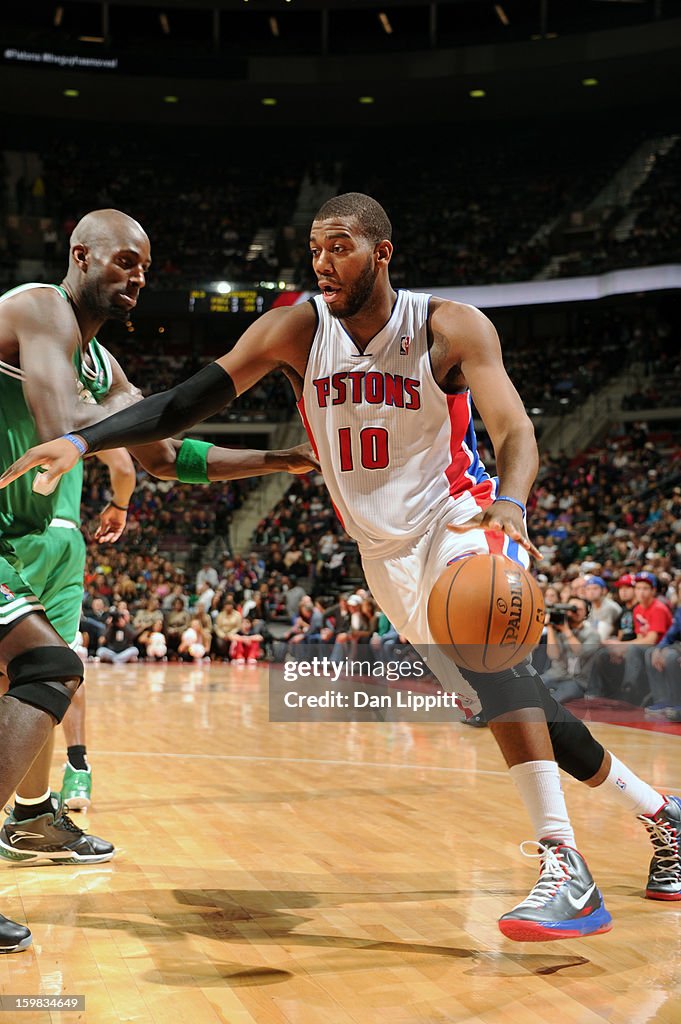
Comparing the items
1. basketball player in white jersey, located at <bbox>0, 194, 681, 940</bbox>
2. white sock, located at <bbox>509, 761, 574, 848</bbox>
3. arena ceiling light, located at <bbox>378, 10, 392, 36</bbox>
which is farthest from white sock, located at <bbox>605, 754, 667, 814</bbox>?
arena ceiling light, located at <bbox>378, 10, 392, 36</bbox>

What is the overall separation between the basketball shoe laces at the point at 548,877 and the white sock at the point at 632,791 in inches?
24.4

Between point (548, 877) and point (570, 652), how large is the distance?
7.08m

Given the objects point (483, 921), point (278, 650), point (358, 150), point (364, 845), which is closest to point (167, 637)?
point (278, 650)

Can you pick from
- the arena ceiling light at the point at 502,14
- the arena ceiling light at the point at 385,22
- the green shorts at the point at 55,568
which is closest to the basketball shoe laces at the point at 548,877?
the green shorts at the point at 55,568

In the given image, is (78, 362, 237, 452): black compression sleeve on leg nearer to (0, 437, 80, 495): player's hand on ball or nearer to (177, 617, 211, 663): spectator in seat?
(0, 437, 80, 495): player's hand on ball

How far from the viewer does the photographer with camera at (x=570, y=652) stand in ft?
32.0

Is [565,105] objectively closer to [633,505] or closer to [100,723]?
[633,505]

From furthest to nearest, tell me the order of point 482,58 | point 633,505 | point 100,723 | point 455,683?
1. point 482,58
2. point 633,505
3. point 100,723
4. point 455,683

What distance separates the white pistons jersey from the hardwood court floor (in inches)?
48.2

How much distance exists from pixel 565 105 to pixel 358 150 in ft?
18.9

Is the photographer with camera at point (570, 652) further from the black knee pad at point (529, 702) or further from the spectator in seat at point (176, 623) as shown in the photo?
the spectator in seat at point (176, 623)

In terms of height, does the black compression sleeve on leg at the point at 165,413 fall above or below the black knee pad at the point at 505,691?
above

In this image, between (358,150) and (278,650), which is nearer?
(278,650)

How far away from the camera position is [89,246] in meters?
3.85
